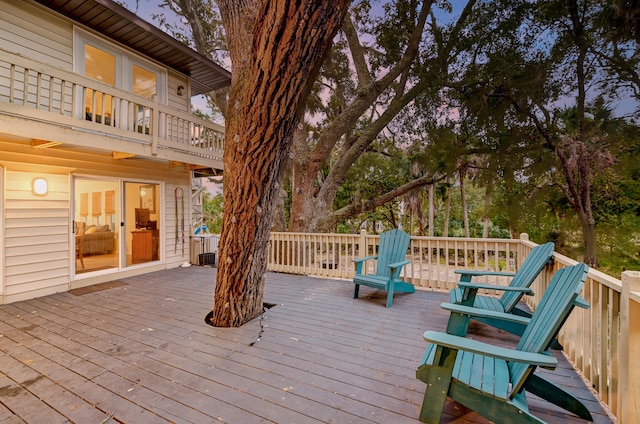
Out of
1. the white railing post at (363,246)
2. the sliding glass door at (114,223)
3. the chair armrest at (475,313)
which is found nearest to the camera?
the chair armrest at (475,313)

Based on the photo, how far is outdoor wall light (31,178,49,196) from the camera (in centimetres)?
446

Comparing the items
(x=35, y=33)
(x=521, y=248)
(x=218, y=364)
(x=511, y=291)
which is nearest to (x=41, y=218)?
(x=35, y=33)

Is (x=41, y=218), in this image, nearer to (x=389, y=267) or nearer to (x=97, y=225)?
(x=97, y=225)

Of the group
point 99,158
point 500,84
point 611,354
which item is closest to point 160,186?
point 99,158

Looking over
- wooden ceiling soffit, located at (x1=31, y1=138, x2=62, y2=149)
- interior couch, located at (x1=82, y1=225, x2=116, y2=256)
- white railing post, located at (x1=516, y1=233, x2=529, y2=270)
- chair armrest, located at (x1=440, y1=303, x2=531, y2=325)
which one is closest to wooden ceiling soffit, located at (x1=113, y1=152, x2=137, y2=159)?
wooden ceiling soffit, located at (x1=31, y1=138, x2=62, y2=149)

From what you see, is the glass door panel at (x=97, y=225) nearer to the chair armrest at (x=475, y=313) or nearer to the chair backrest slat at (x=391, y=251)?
the chair backrest slat at (x=391, y=251)

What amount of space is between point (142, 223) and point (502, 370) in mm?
6960

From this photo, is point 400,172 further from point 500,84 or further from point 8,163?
point 8,163

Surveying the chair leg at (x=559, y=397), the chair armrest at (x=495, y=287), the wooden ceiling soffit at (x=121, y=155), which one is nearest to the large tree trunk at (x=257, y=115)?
the chair armrest at (x=495, y=287)

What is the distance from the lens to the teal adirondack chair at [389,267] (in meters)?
3.90

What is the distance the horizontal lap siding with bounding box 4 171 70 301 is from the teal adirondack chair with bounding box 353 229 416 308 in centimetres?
498

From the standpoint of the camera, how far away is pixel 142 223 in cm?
635

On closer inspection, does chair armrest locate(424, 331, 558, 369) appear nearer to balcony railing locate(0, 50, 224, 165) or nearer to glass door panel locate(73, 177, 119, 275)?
balcony railing locate(0, 50, 224, 165)

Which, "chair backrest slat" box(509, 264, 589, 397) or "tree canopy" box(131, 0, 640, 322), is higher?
"tree canopy" box(131, 0, 640, 322)
